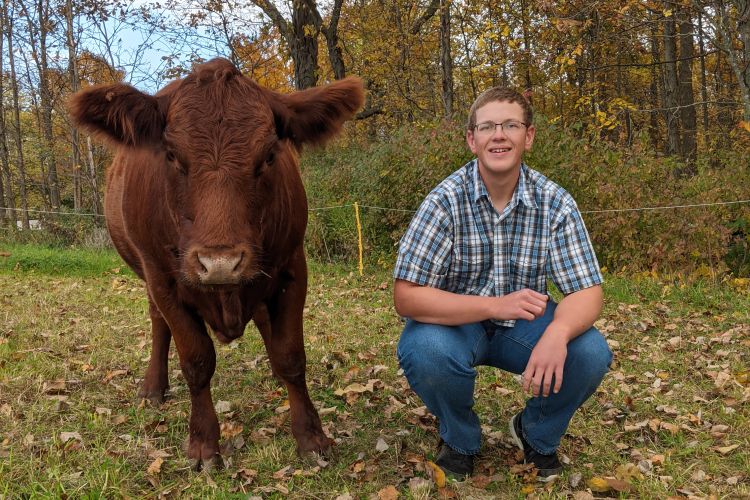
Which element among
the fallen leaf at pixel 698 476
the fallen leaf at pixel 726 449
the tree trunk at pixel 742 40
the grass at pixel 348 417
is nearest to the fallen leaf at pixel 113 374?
the grass at pixel 348 417

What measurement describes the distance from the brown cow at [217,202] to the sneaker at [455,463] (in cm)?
64

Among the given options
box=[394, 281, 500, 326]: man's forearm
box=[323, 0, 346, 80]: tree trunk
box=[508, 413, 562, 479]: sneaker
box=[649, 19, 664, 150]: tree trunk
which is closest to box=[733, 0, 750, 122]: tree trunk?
box=[508, 413, 562, 479]: sneaker

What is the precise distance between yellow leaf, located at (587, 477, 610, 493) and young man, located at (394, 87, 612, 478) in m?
0.19

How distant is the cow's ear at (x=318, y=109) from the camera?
310cm

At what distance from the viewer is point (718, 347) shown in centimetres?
497

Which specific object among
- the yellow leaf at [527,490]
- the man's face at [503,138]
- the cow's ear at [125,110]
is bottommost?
the yellow leaf at [527,490]

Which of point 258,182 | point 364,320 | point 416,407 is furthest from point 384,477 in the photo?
point 364,320

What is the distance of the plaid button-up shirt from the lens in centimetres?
287

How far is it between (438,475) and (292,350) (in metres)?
1.02

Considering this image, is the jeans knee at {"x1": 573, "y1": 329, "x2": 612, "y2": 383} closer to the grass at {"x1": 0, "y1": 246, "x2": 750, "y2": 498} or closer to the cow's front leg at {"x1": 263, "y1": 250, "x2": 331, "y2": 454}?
the grass at {"x1": 0, "y1": 246, "x2": 750, "y2": 498}

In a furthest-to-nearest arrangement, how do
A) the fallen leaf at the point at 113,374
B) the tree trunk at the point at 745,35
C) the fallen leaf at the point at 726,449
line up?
the tree trunk at the point at 745,35 < the fallen leaf at the point at 113,374 < the fallen leaf at the point at 726,449

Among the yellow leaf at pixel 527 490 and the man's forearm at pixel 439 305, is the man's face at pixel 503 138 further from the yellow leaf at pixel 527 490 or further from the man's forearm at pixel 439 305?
the yellow leaf at pixel 527 490

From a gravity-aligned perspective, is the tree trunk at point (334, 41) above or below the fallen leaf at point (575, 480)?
above

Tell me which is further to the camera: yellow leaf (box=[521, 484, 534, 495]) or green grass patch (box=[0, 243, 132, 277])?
green grass patch (box=[0, 243, 132, 277])
